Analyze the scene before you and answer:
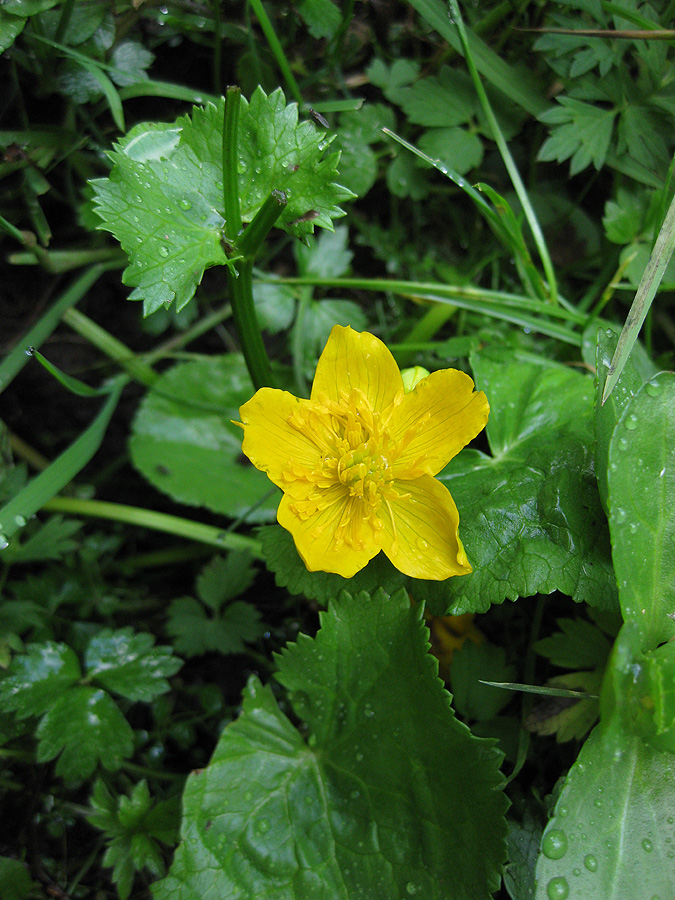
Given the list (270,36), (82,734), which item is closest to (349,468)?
(82,734)

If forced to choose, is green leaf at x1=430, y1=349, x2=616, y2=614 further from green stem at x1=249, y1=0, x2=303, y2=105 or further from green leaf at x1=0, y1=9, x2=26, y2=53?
green leaf at x1=0, y1=9, x2=26, y2=53

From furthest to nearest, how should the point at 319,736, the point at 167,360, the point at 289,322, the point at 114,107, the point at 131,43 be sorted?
the point at 167,360
the point at 289,322
the point at 131,43
the point at 114,107
the point at 319,736

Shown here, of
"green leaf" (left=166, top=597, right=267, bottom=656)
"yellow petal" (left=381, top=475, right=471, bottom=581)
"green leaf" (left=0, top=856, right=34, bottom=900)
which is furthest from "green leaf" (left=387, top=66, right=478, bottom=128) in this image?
"green leaf" (left=0, top=856, right=34, bottom=900)

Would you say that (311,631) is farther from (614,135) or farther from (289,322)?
(614,135)

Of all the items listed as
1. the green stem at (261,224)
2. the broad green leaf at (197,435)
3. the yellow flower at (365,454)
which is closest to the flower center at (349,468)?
the yellow flower at (365,454)

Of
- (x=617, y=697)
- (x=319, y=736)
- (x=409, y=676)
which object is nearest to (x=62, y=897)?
(x=319, y=736)

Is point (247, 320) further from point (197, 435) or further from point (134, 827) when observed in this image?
point (134, 827)

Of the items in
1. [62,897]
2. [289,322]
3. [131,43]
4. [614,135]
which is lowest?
[62,897]
